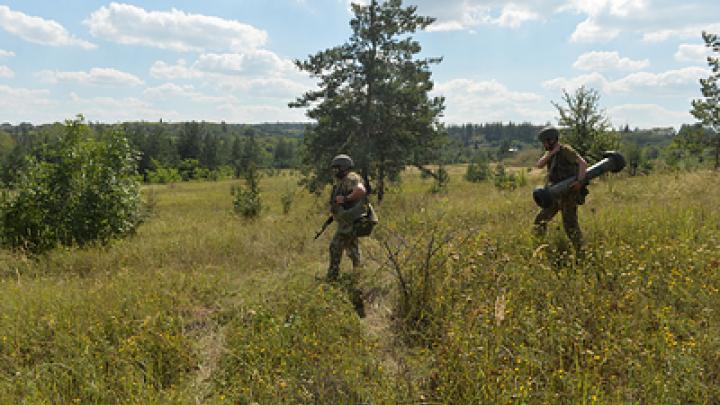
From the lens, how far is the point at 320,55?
15203mm

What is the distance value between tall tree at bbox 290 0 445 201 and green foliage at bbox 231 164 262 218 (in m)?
2.44

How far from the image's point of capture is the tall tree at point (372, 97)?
593 inches

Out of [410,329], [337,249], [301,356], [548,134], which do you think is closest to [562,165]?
[548,134]

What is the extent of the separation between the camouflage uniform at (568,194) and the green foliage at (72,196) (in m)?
8.85

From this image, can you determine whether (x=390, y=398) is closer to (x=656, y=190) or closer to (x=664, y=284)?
(x=664, y=284)

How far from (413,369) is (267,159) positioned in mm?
100470

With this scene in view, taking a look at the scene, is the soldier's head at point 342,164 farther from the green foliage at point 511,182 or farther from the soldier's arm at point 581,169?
the green foliage at point 511,182

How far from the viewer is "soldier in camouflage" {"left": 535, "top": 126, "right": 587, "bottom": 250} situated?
5141 millimetres

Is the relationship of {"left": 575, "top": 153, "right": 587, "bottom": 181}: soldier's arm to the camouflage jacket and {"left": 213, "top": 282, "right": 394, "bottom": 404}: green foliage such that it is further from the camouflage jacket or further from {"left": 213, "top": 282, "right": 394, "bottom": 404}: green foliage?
{"left": 213, "top": 282, "right": 394, "bottom": 404}: green foliage

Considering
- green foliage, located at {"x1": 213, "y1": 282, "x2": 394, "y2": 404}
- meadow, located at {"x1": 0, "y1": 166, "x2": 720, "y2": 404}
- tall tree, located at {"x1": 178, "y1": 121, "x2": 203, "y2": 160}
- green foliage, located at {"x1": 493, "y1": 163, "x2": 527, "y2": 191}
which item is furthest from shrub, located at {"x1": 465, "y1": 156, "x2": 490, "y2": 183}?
tall tree, located at {"x1": 178, "y1": 121, "x2": 203, "y2": 160}

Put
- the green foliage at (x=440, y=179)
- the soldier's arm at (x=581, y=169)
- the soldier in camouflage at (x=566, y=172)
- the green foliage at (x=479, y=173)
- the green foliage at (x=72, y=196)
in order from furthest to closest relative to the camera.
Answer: the green foliage at (x=479, y=173) < the green foliage at (x=440, y=179) < the green foliage at (x=72, y=196) < the soldier in camouflage at (x=566, y=172) < the soldier's arm at (x=581, y=169)

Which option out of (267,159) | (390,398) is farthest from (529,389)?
(267,159)

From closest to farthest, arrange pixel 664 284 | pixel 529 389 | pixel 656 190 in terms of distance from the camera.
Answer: pixel 529 389 → pixel 664 284 → pixel 656 190

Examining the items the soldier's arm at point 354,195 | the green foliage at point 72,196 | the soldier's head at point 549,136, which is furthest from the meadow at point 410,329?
the green foliage at point 72,196
